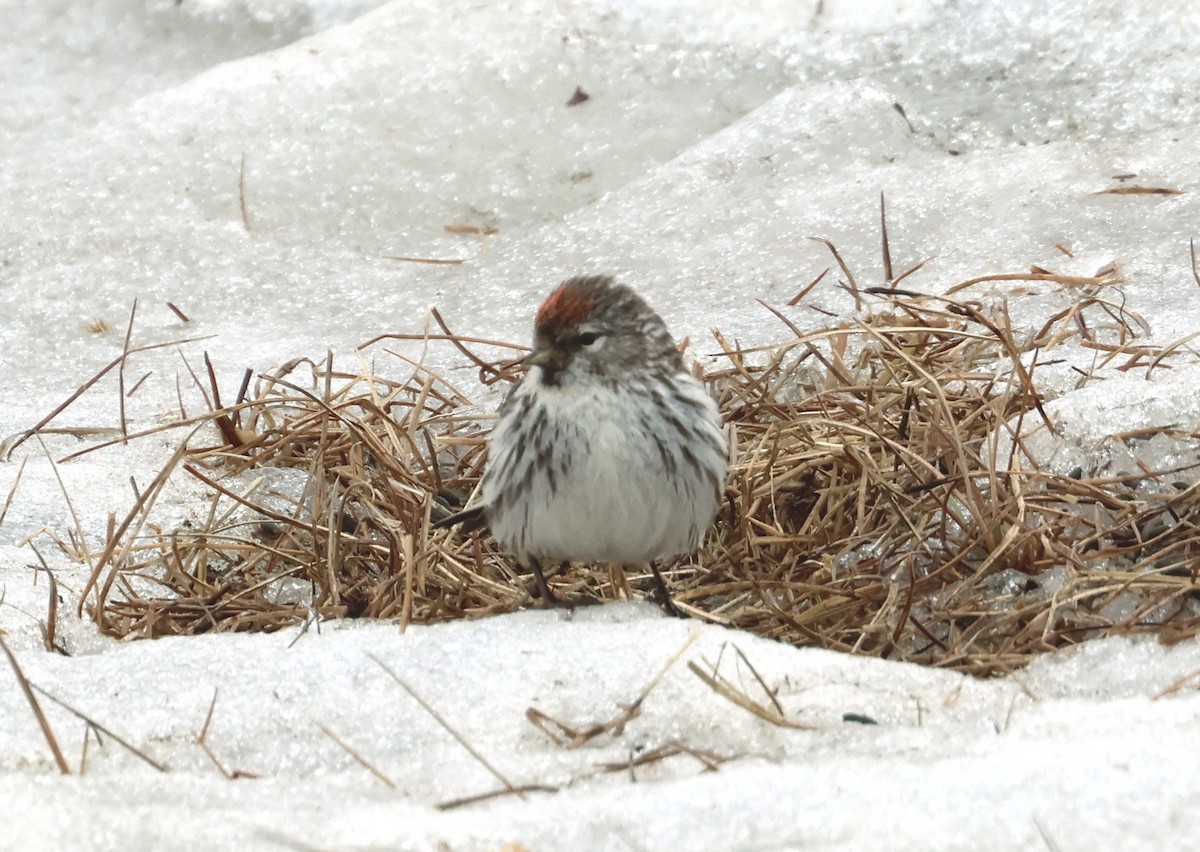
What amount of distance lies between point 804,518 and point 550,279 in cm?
171

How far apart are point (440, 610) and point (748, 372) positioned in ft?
4.47

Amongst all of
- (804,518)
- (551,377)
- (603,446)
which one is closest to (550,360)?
(551,377)

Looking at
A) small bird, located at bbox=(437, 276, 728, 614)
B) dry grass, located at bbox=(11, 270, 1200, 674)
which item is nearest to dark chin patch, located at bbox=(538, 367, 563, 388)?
small bird, located at bbox=(437, 276, 728, 614)

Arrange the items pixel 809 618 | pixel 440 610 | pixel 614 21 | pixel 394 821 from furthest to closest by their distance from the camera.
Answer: pixel 614 21 → pixel 440 610 → pixel 809 618 → pixel 394 821

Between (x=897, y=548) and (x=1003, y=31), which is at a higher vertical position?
(x=1003, y=31)

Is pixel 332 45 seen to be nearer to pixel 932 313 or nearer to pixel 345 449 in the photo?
pixel 345 449

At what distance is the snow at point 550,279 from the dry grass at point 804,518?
0.17 meters

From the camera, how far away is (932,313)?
438cm

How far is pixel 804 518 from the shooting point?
13.0 feet

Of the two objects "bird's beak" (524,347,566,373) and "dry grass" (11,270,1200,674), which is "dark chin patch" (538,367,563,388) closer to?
"bird's beak" (524,347,566,373)

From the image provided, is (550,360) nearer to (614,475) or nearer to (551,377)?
A: (551,377)

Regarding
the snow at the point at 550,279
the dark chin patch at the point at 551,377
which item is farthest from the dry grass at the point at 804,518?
the dark chin patch at the point at 551,377

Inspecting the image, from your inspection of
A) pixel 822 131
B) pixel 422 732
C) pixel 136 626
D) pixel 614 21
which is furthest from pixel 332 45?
pixel 422 732

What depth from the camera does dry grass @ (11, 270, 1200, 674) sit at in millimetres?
3188
